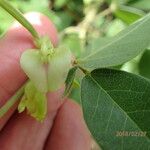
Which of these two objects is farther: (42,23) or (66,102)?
(66,102)

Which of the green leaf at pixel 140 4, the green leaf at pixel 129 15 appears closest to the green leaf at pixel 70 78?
the green leaf at pixel 129 15

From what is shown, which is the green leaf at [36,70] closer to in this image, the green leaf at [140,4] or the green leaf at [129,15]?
the green leaf at [129,15]

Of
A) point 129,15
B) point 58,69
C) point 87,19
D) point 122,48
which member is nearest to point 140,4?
point 87,19

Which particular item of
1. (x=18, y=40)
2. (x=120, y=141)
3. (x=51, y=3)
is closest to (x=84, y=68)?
(x=120, y=141)

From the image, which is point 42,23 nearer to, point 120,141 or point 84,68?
point 84,68

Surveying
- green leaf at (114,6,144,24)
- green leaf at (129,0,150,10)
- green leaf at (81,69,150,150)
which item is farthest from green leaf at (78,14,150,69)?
green leaf at (129,0,150,10)

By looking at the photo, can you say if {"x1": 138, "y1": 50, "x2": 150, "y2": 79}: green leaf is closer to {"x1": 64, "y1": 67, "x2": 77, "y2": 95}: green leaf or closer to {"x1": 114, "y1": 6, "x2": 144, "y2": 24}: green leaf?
{"x1": 114, "y1": 6, "x2": 144, "y2": 24}: green leaf

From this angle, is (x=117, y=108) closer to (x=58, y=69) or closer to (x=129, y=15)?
(x=58, y=69)
